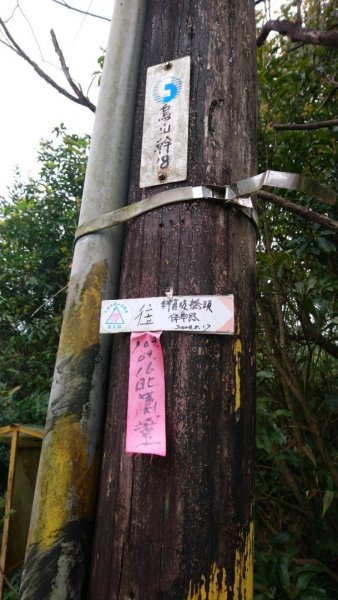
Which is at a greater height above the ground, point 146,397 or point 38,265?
point 38,265

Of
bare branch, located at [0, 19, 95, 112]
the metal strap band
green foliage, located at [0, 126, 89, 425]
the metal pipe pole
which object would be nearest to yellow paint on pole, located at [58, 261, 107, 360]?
the metal pipe pole

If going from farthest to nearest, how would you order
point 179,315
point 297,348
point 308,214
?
point 297,348, point 308,214, point 179,315

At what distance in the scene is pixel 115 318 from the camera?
3.09 ft

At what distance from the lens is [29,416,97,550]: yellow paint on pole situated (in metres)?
0.86

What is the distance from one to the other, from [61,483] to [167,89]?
0.94 metres

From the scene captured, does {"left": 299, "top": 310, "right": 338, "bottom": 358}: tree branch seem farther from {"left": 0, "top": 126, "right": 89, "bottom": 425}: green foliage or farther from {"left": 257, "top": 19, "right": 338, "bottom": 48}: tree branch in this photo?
{"left": 0, "top": 126, "right": 89, "bottom": 425}: green foliage

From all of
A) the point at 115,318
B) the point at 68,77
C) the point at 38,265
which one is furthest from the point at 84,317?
the point at 38,265

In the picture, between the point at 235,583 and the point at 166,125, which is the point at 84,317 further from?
the point at 235,583

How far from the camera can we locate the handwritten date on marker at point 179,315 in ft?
2.81

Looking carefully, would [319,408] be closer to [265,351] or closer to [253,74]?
[265,351]

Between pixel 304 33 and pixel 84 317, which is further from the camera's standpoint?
pixel 304 33

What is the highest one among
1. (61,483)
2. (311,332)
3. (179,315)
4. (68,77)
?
(68,77)

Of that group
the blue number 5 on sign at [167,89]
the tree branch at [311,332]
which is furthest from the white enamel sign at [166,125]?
the tree branch at [311,332]

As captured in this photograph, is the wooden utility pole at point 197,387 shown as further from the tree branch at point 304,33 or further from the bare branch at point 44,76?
the tree branch at point 304,33
